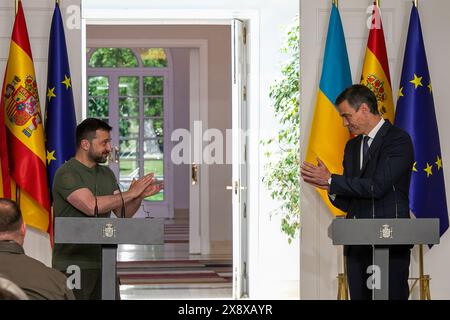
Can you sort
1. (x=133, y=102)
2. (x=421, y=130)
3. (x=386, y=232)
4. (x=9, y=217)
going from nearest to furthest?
(x=9, y=217) → (x=386, y=232) → (x=421, y=130) → (x=133, y=102)

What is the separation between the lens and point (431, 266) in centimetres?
620

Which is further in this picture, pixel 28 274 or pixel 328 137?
pixel 328 137

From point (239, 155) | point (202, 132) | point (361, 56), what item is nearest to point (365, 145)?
point (361, 56)

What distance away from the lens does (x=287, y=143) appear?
27.9 ft

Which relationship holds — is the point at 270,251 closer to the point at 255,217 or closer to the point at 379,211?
the point at 255,217

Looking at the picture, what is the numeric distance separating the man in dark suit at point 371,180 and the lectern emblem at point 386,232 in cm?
37

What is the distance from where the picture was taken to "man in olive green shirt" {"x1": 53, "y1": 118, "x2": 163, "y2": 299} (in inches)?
186

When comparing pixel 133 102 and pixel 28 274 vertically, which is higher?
pixel 133 102

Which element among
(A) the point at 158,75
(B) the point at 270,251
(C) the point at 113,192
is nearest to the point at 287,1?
(B) the point at 270,251

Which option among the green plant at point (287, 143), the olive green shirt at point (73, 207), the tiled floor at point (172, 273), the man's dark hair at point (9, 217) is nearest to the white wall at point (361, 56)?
the olive green shirt at point (73, 207)

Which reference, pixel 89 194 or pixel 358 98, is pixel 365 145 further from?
pixel 89 194

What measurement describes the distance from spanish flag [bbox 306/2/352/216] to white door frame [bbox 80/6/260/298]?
2036 mm

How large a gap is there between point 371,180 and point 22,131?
230 centimetres

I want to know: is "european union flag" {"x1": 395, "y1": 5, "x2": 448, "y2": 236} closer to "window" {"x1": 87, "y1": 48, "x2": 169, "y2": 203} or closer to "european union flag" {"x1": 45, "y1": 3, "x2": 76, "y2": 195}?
"european union flag" {"x1": 45, "y1": 3, "x2": 76, "y2": 195}
